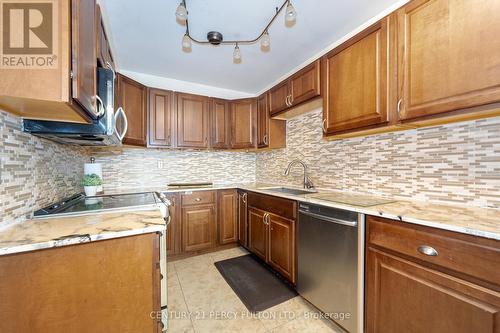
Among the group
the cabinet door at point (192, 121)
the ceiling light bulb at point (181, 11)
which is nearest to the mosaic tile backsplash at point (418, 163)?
the cabinet door at point (192, 121)

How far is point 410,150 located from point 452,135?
0.24 metres

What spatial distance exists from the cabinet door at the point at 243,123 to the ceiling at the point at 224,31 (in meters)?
0.42

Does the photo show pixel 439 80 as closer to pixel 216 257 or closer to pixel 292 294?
pixel 292 294

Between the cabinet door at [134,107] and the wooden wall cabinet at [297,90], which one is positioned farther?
the cabinet door at [134,107]

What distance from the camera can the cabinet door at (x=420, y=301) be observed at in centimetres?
80

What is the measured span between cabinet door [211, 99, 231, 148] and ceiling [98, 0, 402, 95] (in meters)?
0.41

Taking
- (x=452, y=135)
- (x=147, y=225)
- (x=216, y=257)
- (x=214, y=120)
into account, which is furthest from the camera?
(x=214, y=120)

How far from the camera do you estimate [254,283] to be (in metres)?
1.92

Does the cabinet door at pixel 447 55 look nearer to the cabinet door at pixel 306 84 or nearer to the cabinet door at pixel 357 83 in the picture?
the cabinet door at pixel 357 83

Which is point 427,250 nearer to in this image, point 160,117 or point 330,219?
point 330,219

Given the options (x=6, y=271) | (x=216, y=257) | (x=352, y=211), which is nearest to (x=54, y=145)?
(x=6, y=271)

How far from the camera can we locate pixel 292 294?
177 centimetres

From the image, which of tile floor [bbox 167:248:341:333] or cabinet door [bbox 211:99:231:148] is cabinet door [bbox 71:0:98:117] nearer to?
tile floor [bbox 167:248:341:333]

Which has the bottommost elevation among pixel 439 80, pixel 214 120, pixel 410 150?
pixel 410 150
